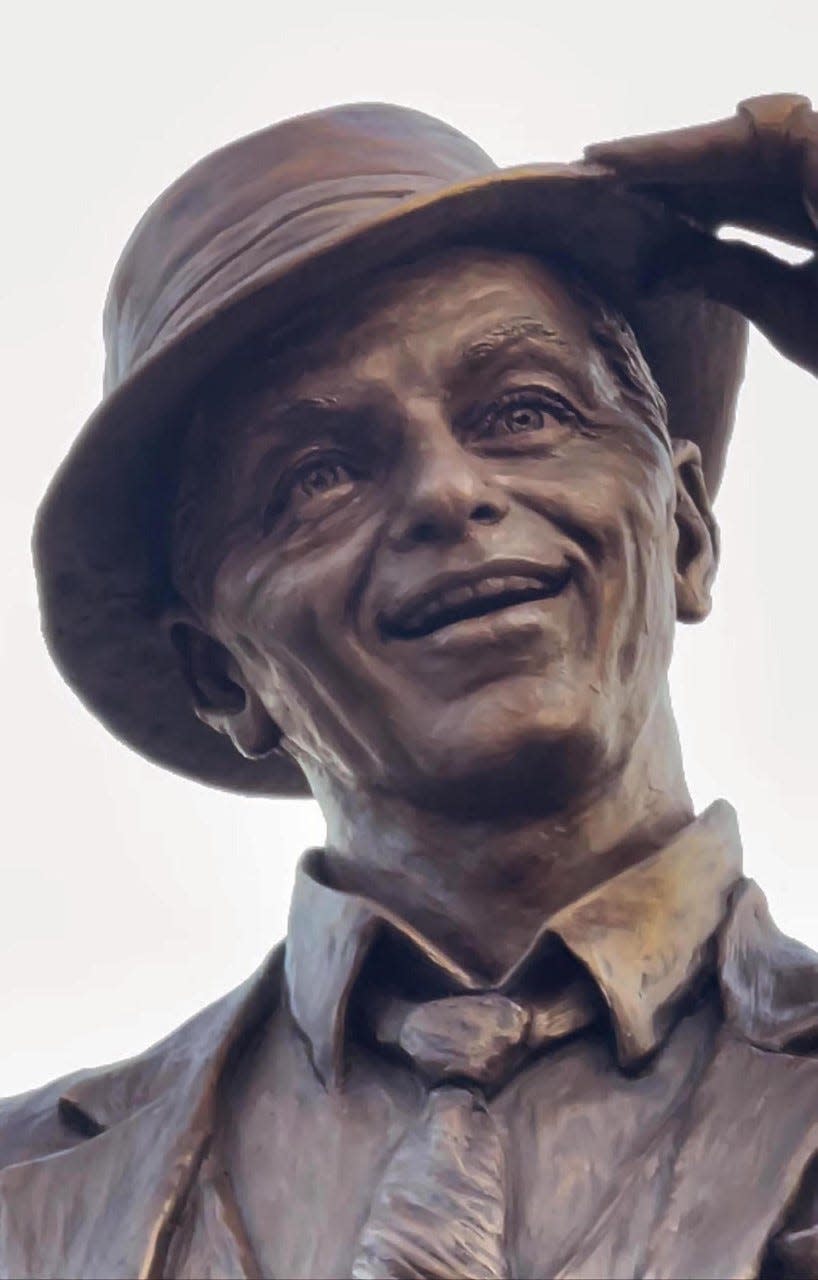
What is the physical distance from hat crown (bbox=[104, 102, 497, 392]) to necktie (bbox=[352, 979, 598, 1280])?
1260 mm

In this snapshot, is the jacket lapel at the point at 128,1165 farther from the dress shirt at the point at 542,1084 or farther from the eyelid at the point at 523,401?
the eyelid at the point at 523,401

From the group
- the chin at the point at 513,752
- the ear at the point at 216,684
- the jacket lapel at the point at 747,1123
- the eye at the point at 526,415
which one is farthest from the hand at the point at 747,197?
the jacket lapel at the point at 747,1123

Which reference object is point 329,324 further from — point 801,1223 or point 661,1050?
point 801,1223

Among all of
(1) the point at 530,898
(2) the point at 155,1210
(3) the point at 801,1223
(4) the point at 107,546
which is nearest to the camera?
(3) the point at 801,1223

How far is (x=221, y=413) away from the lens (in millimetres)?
5309

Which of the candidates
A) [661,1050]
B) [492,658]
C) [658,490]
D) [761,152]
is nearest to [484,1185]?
[661,1050]

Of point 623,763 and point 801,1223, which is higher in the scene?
point 623,763

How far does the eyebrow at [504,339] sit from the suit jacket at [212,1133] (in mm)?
942

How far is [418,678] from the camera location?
495 centimetres

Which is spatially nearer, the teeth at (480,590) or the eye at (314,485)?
the teeth at (480,590)

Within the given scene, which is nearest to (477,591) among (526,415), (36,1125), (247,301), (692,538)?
(526,415)

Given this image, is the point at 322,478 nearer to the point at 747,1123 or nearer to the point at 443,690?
the point at 443,690

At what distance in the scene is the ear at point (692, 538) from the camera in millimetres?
5477

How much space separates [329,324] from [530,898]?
1.00 metres
